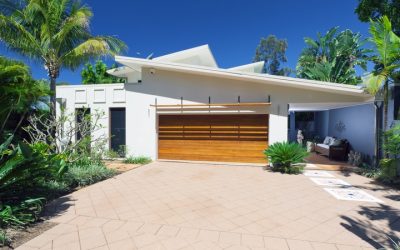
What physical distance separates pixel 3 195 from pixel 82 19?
28.0ft

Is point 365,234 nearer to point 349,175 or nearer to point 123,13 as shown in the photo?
point 349,175

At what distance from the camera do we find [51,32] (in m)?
10.2

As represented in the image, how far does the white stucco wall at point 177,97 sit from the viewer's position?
1002 centimetres

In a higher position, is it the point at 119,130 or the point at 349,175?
the point at 119,130

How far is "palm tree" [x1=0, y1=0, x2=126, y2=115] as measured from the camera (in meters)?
10.0

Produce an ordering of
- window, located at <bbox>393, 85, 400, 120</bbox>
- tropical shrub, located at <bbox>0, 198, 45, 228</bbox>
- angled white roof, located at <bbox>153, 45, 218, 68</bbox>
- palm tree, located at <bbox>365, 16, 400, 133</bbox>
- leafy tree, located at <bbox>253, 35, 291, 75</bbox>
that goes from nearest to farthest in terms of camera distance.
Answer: tropical shrub, located at <bbox>0, 198, 45, 228</bbox>
palm tree, located at <bbox>365, 16, 400, 133</bbox>
window, located at <bbox>393, 85, 400, 120</bbox>
angled white roof, located at <bbox>153, 45, 218, 68</bbox>
leafy tree, located at <bbox>253, 35, 291, 75</bbox>

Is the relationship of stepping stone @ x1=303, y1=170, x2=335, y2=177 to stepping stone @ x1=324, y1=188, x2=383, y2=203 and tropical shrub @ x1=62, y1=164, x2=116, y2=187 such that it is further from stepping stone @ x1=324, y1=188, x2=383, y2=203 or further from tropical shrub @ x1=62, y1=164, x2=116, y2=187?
tropical shrub @ x1=62, y1=164, x2=116, y2=187

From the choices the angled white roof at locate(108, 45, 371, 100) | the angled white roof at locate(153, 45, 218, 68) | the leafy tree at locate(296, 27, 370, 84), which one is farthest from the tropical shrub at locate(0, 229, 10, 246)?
the leafy tree at locate(296, 27, 370, 84)

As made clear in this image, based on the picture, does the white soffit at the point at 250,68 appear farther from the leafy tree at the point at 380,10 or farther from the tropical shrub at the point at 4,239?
the tropical shrub at the point at 4,239

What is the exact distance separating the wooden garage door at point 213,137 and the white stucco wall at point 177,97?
452mm

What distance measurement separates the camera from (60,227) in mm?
4312

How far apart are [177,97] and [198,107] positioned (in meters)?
1.17

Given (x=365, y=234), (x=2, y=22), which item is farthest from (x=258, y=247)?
(x=2, y=22)

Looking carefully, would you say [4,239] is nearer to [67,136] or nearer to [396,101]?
[67,136]
